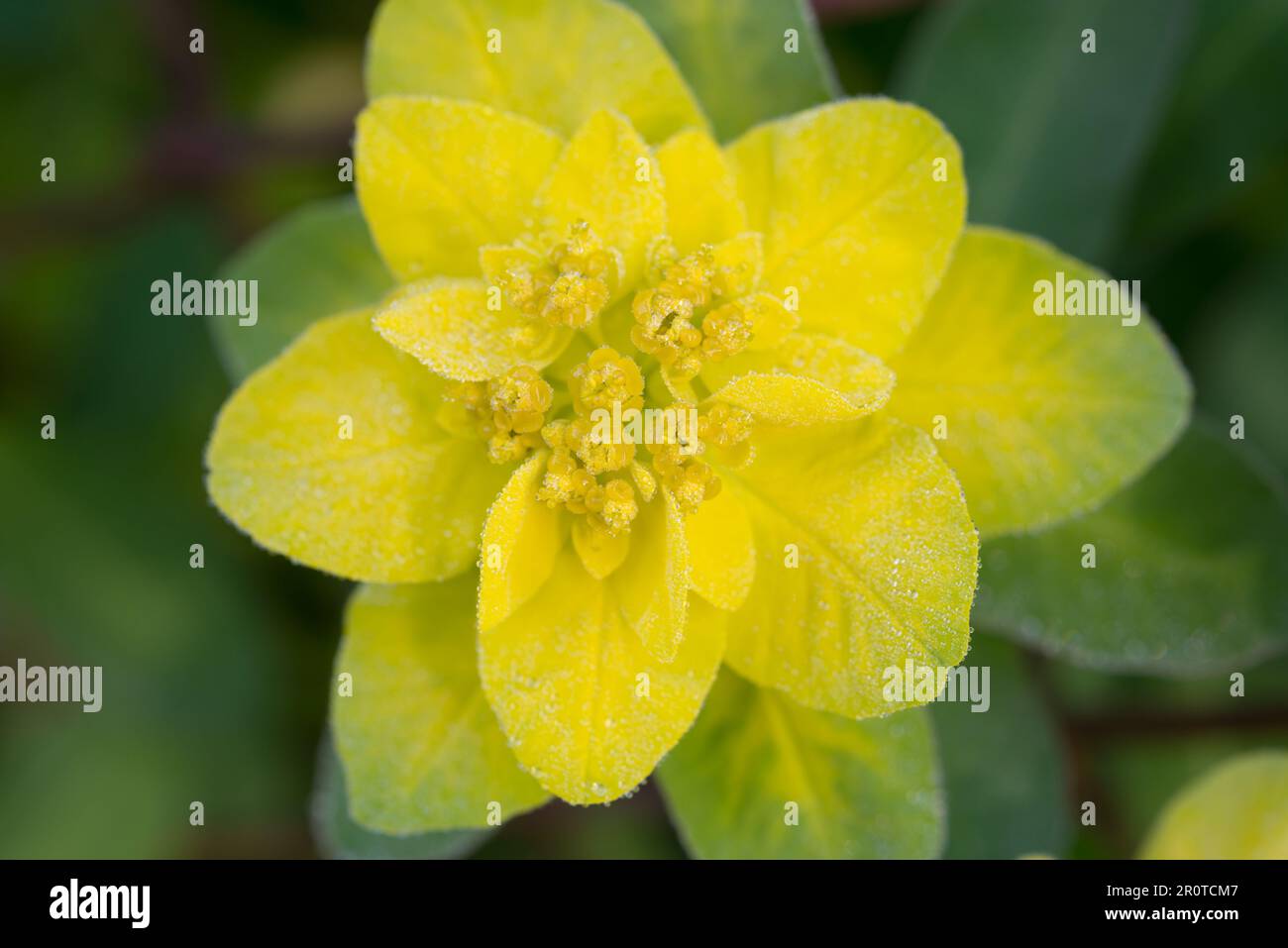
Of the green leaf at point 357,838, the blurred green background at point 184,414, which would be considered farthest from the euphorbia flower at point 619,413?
the blurred green background at point 184,414

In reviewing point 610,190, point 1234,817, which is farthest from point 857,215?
point 1234,817

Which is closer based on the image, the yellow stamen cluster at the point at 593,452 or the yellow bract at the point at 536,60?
the yellow stamen cluster at the point at 593,452

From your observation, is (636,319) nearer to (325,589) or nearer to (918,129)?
(918,129)

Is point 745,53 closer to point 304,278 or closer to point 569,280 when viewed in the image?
point 569,280

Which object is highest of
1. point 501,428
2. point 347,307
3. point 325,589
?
point 347,307

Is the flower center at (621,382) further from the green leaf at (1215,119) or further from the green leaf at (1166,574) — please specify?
the green leaf at (1215,119)
